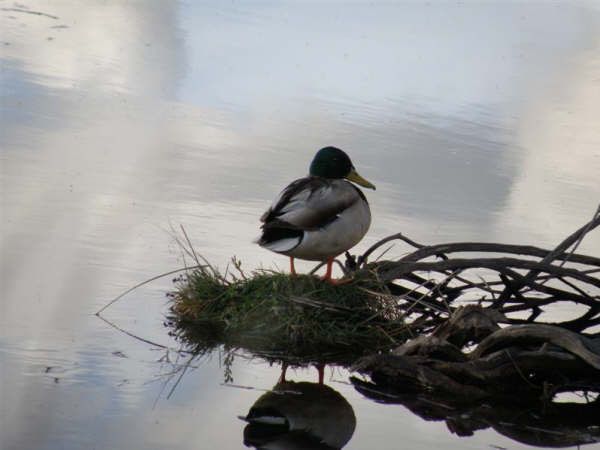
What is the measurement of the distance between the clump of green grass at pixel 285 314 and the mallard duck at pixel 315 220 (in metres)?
→ 0.15

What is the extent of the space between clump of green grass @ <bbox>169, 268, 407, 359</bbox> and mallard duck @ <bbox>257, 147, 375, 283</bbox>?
0.15 meters

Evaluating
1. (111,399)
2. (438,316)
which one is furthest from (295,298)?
(111,399)

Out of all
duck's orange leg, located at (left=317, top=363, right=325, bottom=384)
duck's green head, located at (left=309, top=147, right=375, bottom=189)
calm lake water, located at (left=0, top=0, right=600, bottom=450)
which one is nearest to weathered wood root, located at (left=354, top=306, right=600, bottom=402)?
duck's orange leg, located at (left=317, top=363, right=325, bottom=384)

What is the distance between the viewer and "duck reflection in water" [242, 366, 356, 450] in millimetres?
5043

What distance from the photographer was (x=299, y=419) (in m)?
5.30

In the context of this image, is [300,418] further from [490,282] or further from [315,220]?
[490,282]

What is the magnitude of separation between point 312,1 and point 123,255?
1142 centimetres

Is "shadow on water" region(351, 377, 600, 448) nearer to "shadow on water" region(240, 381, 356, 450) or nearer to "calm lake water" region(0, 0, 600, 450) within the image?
"calm lake water" region(0, 0, 600, 450)

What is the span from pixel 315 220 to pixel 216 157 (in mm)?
3458

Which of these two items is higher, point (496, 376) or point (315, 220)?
point (315, 220)

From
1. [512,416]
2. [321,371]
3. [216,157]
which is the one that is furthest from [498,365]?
[216,157]

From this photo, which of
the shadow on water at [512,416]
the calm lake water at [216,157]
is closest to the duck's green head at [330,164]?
the calm lake water at [216,157]

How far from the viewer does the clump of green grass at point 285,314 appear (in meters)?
6.22

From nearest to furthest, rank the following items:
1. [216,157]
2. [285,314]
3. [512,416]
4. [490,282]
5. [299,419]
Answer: [299,419] → [512,416] → [285,314] → [490,282] → [216,157]
